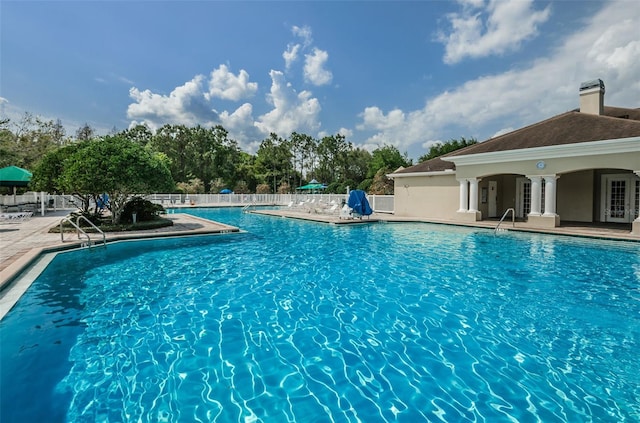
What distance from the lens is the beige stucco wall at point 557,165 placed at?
43.2 ft

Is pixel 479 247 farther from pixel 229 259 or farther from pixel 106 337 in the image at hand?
pixel 106 337

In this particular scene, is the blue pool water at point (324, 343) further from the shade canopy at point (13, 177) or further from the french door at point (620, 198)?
the shade canopy at point (13, 177)

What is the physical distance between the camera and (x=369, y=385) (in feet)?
11.5

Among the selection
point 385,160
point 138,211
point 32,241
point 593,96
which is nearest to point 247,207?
point 138,211

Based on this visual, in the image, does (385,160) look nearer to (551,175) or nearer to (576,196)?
(576,196)

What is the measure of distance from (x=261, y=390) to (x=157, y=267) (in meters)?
6.56

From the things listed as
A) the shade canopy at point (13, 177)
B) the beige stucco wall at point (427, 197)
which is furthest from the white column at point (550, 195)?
the shade canopy at point (13, 177)

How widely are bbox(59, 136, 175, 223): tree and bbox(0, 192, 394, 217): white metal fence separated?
35.4 feet

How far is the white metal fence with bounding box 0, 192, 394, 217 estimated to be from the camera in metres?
22.4

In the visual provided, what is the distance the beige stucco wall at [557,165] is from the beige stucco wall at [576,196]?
3.22 meters

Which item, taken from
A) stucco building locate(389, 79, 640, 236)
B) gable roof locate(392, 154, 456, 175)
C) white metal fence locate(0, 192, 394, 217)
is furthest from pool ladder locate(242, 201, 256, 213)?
stucco building locate(389, 79, 640, 236)

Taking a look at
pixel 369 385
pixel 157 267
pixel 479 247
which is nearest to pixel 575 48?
pixel 479 247

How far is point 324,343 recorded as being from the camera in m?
4.51

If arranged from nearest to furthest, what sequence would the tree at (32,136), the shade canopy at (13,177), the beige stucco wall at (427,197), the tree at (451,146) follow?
the shade canopy at (13,177)
the beige stucco wall at (427,197)
the tree at (32,136)
the tree at (451,146)
